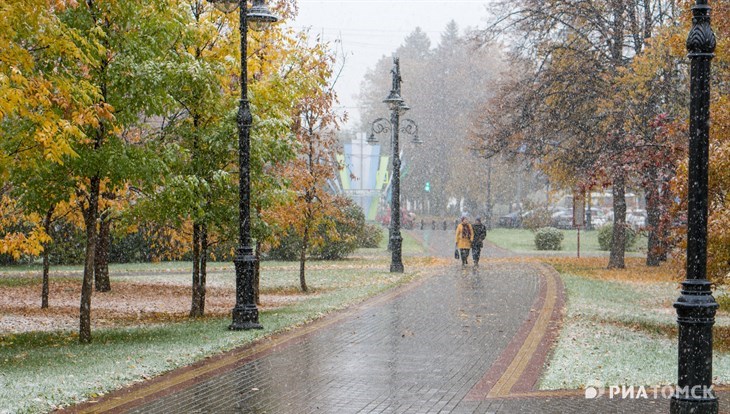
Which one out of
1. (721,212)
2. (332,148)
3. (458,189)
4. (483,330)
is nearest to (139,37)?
(483,330)

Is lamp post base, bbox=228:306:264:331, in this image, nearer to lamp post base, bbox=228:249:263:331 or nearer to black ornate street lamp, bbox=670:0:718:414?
lamp post base, bbox=228:249:263:331

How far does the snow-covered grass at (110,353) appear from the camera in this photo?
9.10 meters

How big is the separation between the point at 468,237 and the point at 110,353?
20.1 metres

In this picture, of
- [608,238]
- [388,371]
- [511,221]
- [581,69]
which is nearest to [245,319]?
[388,371]

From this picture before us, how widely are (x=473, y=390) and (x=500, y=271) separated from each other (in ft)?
64.0

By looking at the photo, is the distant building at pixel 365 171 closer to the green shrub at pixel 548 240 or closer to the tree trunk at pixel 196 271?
the green shrub at pixel 548 240

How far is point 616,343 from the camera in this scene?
13.3 metres

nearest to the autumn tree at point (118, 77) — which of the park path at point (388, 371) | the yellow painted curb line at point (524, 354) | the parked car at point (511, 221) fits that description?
the park path at point (388, 371)

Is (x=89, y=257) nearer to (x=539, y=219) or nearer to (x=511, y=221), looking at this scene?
(x=539, y=219)

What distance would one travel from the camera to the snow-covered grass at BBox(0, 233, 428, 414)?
910 centimetres

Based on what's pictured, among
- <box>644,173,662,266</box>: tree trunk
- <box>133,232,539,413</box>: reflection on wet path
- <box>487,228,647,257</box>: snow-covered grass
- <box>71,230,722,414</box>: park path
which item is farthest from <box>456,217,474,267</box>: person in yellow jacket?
<box>71,230,722,414</box>: park path

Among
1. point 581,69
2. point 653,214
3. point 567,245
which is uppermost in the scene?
point 581,69

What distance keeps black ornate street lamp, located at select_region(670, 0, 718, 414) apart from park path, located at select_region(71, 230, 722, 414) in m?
1.23

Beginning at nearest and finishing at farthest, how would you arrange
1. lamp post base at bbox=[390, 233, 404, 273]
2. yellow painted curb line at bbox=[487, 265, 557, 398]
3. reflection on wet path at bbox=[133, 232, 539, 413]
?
1. reflection on wet path at bbox=[133, 232, 539, 413]
2. yellow painted curb line at bbox=[487, 265, 557, 398]
3. lamp post base at bbox=[390, 233, 404, 273]
